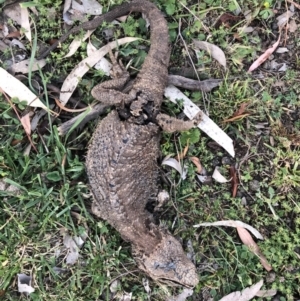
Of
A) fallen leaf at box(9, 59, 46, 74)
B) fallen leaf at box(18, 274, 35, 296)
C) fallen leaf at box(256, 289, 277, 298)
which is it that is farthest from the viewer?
fallen leaf at box(256, 289, 277, 298)

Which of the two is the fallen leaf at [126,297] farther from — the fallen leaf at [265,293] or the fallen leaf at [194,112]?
the fallen leaf at [194,112]

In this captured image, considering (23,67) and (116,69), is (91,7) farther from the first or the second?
(23,67)

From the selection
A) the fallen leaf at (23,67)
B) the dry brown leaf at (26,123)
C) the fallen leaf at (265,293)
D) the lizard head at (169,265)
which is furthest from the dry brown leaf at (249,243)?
the fallen leaf at (23,67)

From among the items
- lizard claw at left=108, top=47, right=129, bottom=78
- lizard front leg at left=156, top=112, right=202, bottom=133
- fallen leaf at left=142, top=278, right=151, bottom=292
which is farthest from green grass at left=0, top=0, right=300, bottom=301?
lizard front leg at left=156, top=112, right=202, bottom=133

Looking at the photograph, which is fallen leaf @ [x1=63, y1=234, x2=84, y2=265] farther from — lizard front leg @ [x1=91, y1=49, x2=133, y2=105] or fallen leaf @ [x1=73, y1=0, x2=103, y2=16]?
fallen leaf @ [x1=73, y1=0, x2=103, y2=16]

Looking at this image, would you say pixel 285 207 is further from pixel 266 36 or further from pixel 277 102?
pixel 266 36
